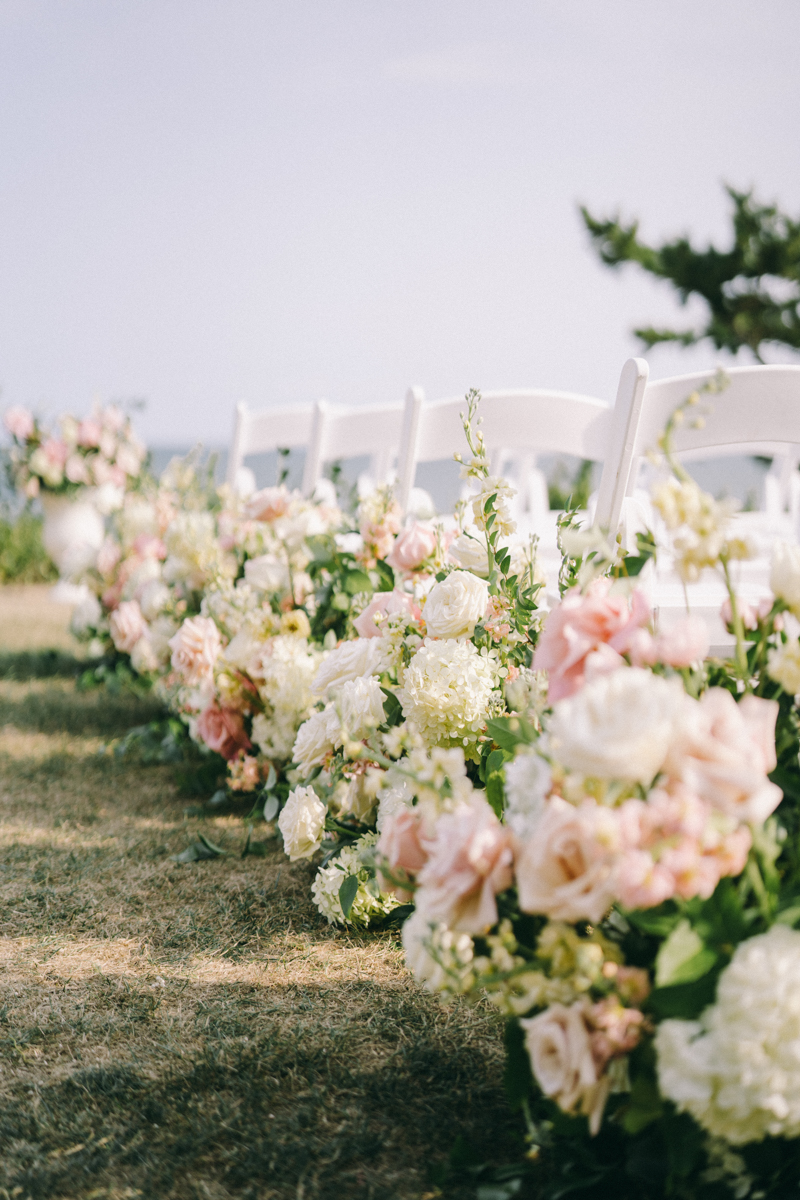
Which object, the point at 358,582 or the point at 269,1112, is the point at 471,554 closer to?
the point at 358,582

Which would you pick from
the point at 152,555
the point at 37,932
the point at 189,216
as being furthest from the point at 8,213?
the point at 37,932

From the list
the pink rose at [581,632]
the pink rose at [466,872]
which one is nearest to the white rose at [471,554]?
the pink rose at [581,632]

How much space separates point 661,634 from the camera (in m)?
0.89

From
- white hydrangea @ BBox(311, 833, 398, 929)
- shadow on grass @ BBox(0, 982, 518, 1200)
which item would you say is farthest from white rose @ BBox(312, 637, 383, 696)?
shadow on grass @ BBox(0, 982, 518, 1200)

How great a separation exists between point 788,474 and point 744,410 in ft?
8.88

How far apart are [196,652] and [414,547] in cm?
85

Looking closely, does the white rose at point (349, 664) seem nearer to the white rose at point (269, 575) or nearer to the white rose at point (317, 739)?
the white rose at point (317, 739)

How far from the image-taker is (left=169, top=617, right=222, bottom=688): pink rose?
2344 mm

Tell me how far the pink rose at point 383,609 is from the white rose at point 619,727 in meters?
0.94

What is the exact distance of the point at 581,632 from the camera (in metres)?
0.92

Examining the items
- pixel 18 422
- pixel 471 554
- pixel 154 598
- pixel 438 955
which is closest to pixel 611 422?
pixel 471 554

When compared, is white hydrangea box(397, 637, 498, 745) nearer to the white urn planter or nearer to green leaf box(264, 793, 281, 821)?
green leaf box(264, 793, 281, 821)

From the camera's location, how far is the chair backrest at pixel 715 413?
5.28 feet

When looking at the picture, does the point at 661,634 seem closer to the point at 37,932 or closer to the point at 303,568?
the point at 37,932
